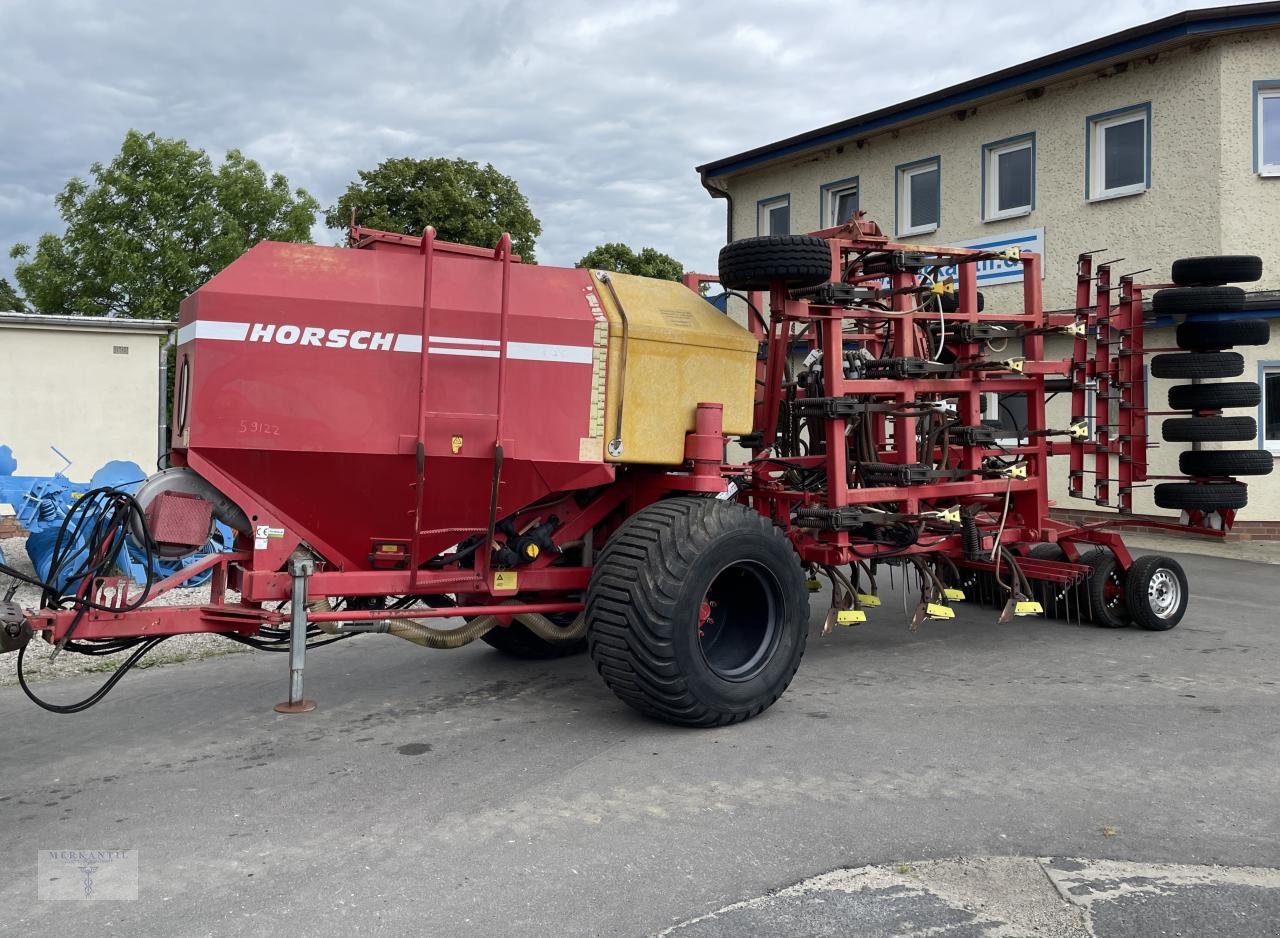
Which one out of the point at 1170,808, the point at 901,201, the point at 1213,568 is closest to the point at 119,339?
the point at 901,201

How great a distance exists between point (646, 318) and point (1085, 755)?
9.60ft

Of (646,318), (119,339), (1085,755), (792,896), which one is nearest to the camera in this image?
(792,896)

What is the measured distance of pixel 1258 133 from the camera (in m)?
13.3

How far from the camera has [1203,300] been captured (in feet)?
24.7

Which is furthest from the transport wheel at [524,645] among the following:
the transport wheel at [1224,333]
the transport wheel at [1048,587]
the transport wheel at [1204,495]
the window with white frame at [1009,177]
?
the window with white frame at [1009,177]

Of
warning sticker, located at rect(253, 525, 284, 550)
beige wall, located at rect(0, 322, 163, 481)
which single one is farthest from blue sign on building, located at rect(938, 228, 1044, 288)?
beige wall, located at rect(0, 322, 163, 481)

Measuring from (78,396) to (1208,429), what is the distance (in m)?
16.4

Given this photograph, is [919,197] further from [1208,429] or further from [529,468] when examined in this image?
[529,468]

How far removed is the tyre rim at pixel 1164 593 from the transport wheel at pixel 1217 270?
2085 mm

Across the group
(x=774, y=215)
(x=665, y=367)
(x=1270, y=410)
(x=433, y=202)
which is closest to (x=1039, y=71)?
(x=1270, y=410)

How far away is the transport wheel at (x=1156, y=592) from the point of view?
7785mm

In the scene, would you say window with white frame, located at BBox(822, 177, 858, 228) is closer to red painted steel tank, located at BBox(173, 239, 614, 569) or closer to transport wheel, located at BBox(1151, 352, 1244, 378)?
transport wheel, located at BBox(1151, 352, 1244, 378)

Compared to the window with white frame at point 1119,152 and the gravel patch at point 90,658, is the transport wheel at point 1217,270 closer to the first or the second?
the gravel patch at point 90,658

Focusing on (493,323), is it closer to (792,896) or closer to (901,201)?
(792,896)
